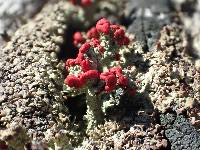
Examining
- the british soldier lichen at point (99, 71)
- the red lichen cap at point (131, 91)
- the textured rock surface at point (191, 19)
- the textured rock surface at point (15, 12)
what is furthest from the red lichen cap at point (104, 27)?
the textured rock surface at point (191, 19)

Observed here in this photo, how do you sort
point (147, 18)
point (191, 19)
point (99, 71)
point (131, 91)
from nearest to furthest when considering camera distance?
point (131, 91) → point (99, 71) → point (147, 18) → point (191, 19)

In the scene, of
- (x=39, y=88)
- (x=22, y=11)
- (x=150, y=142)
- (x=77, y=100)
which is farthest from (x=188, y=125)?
(x=22, y=11)

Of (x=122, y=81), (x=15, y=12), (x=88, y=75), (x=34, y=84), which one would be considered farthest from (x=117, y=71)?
(x=15, y=12)

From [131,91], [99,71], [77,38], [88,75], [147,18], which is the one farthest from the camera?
[147,18]

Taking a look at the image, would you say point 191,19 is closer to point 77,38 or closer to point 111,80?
point 77,38

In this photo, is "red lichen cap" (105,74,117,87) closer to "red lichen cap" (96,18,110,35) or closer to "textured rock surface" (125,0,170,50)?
"red lichen cap" (96,18,110,35)

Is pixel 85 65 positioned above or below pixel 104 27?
below

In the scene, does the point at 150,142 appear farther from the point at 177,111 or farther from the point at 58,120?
the point at 58,120
